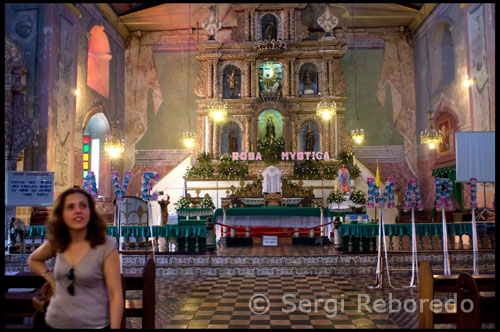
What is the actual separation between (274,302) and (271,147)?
986 cm

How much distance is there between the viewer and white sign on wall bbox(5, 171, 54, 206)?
6684 mm

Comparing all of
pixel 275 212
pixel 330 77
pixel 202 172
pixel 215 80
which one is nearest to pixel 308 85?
pixel 330 77

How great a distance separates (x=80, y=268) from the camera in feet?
7.74

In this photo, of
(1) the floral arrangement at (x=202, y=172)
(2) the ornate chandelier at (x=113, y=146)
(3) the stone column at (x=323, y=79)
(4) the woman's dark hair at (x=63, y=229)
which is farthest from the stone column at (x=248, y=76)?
(4) the woman's dark hair at (x=63, y=229)

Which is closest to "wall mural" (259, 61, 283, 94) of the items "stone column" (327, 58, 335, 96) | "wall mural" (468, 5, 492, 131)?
"stone column" (327, 58, 335, 96)

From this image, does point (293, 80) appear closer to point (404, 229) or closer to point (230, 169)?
point (230, 169)

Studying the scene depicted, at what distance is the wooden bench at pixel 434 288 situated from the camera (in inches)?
162

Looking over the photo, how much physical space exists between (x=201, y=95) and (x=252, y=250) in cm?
880

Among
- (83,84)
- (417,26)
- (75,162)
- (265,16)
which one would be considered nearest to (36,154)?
(75,162)

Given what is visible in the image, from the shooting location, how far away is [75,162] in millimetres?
12766

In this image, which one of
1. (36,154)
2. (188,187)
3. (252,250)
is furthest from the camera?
(188,187)

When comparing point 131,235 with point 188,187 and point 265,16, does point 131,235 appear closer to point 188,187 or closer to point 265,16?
point 188,187

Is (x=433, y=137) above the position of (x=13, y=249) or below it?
above

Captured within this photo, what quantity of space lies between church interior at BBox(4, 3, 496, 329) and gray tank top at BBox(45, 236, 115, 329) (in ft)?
13.6
